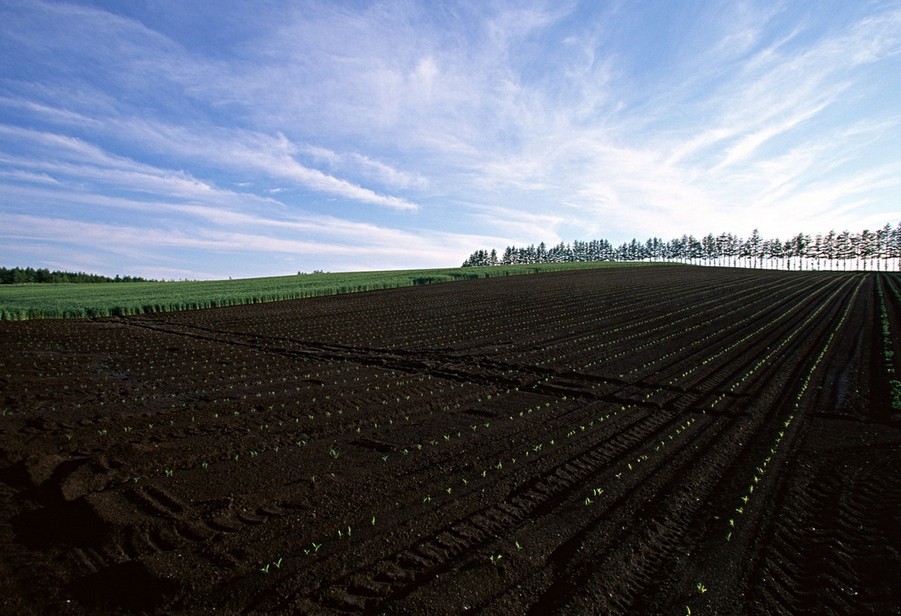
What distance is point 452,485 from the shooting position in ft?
21.2

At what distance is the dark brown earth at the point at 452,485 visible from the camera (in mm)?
4355

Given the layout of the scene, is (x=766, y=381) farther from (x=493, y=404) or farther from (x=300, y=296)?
(x=300, y=296)

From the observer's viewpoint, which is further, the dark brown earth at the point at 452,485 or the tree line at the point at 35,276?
the tree line at the point at 35,276

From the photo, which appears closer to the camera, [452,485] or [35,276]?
[452,485]

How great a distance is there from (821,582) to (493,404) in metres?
6.68

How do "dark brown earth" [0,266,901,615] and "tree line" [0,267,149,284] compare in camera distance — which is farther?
"tree line" [0,267,149,284]

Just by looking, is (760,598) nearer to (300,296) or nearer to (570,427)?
(570,427)

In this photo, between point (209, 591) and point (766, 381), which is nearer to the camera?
point (209, 591)

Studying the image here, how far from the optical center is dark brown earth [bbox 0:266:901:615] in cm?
436

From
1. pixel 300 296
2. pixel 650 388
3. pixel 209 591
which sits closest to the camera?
pixel 209 591

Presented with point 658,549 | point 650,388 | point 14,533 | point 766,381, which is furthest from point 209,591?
point 766,381

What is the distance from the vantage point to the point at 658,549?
5.06m

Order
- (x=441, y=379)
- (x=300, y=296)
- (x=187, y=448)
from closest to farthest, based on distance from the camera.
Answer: (x=187, y=448), (x=441, y=379), (x=300, y=296)

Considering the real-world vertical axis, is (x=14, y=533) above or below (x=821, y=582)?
above
